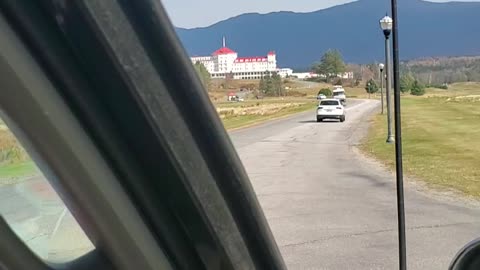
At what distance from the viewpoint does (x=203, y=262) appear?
171 centimetres

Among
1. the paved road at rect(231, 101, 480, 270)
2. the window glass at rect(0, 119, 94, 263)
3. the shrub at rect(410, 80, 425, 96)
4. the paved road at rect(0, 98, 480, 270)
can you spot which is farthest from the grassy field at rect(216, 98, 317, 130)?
the window glass at rect(0, 119, 94, 263)

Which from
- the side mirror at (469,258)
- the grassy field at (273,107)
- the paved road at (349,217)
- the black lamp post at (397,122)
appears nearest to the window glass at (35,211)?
the side mirror at (469,258)

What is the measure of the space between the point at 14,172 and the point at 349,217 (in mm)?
8526

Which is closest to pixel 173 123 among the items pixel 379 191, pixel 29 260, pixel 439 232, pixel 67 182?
pixel 67 182

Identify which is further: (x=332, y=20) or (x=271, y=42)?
(x=332, y=20)

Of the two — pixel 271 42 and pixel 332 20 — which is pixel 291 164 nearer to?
pixel 271 42

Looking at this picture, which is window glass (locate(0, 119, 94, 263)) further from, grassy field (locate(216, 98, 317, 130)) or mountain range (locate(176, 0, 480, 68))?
grassy field (locate(216, 98, 317, 130))

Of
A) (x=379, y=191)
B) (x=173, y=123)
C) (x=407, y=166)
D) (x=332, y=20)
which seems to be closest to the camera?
(x=173, y=123)

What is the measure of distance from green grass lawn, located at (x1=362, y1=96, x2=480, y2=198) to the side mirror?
10552mm

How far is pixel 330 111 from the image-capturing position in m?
40.7

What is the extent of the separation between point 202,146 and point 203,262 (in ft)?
0.89

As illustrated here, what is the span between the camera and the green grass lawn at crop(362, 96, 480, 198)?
14.3 metres

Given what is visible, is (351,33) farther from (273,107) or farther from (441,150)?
(273,107)

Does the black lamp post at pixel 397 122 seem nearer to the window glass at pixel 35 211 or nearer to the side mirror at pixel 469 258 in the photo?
the side mirror at pixel 469 258
